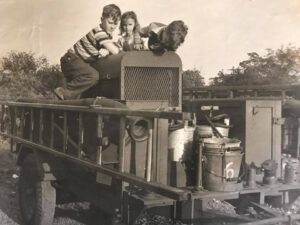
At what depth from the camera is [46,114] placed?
452 centimetres

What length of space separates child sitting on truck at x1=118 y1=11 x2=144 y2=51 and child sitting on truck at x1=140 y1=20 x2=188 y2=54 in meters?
0.50

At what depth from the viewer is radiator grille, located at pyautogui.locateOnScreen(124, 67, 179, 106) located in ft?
12.6

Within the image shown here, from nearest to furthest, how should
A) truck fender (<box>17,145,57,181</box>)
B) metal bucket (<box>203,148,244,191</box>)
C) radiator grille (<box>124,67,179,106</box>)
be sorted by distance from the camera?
metal bucket (<box>203,148,244,191</box>), radiator grille (<box>124,67,179,106</box>), truck fender (<box>17,145,57,181</box>)

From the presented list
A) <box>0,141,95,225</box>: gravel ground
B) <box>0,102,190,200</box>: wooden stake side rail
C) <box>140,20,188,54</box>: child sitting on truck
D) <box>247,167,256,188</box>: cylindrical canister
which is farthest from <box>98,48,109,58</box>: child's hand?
<box>0,141,95,225</box>: gravel ground

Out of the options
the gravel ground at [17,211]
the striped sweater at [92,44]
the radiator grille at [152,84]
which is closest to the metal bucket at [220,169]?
the radiator grille at [152,84]

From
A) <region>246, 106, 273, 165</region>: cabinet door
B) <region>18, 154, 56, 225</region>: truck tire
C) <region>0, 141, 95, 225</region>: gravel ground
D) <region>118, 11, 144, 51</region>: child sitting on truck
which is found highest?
<region>118, 11, 144, 51</region>: child sitting on truck

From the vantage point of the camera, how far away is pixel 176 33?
3691mm

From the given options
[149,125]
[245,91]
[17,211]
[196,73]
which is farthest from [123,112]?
[196,73]

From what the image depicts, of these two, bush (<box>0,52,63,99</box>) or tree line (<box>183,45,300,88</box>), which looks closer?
tree line (<box>183,45,300,88</box>)

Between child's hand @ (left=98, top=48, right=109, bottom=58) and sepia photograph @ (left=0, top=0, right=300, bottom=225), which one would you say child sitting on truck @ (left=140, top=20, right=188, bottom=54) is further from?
child's hand @ (left=98, top=48, right=109, bottom=58)

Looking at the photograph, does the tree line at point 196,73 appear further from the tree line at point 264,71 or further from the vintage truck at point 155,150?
the vintage truck at point 155,150

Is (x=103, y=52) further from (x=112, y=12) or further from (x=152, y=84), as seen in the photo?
(x=152, y=84)

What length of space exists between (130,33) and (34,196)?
1883mm

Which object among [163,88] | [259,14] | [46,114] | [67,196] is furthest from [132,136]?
[259,14]
